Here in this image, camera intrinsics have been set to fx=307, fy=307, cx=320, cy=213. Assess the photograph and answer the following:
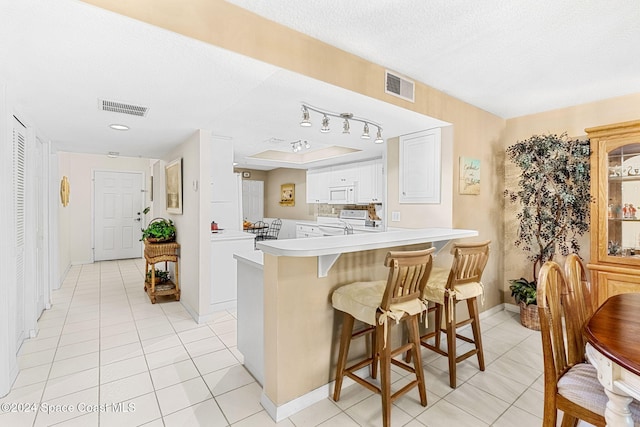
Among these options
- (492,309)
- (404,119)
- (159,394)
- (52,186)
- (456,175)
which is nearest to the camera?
(159,394)

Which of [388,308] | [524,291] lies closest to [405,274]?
[388,308]

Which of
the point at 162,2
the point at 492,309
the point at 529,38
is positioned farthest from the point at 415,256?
the point at 492,309

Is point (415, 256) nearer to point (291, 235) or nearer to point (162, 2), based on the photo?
point (162, 2)

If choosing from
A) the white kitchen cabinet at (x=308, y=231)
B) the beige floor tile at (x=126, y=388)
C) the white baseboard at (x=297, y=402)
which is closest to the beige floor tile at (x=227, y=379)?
the white baseboard at (x=297, y=402)

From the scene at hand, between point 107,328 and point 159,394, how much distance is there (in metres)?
1.63

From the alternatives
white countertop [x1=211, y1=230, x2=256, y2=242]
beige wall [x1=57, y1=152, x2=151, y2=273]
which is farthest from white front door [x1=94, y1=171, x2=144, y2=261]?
white countertop [x1=211, y1=230, x2=256, y2=242]

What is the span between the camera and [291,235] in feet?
25.1

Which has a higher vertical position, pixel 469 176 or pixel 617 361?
pixel 469 176

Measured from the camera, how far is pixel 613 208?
2.81 metres

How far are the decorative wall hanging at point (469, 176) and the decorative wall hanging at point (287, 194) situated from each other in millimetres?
4932

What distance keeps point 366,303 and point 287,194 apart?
20.6 ft

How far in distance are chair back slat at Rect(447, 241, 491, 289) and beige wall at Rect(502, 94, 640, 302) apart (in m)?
1.78

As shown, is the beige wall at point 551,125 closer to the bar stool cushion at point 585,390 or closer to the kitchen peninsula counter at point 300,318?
the kitchen peninsula counter at point 300,318

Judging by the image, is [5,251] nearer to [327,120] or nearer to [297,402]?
[297,402]
